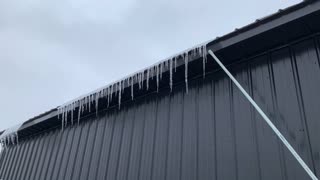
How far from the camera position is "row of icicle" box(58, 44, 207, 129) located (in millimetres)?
4488

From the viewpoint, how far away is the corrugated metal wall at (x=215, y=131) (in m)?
3.33

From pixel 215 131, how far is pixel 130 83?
1.69 m

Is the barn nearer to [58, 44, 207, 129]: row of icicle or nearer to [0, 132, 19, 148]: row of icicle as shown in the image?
[58, 44, 207, 129]: row of icicle

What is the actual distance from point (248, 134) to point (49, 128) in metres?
4.40

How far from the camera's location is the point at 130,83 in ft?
16.8

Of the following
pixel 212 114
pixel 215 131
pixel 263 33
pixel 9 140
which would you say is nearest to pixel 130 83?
pixel 212 114

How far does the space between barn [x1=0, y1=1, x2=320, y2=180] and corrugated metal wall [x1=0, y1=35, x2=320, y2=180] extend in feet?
0.03

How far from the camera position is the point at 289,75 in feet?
11.9

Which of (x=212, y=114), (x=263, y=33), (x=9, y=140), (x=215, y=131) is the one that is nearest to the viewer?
(x=263, y=33)

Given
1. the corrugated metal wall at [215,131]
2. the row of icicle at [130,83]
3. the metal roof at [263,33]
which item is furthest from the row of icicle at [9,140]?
the metal roof at [263,33]

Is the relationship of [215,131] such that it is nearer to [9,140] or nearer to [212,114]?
[212,114]

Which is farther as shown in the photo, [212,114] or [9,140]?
[9,140]

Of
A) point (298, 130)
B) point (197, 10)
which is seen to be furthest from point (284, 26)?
point (197, 10)

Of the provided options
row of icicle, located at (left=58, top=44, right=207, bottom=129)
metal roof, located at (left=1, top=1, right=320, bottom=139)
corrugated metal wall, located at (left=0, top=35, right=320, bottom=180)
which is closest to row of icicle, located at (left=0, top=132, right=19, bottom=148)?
row of icicle, located at (left=58, top=44, right=207, bottom=129)
